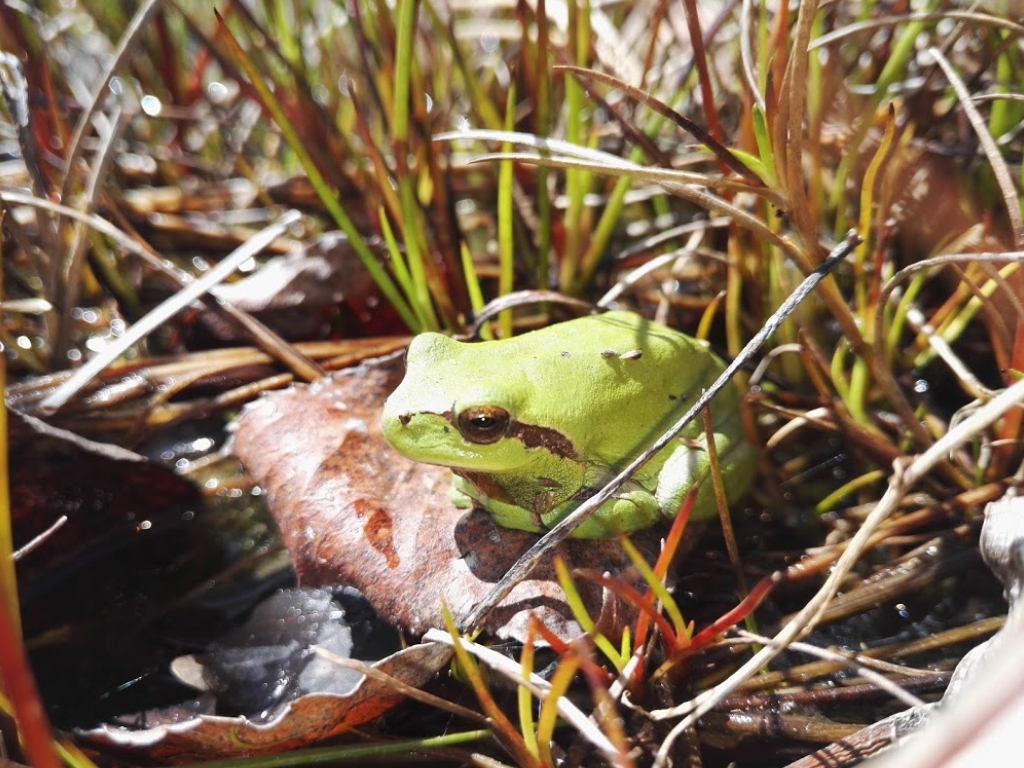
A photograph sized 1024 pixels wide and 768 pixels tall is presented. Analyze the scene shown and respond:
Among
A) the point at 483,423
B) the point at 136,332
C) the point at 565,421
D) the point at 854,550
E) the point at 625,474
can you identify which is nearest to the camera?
the point at 854,550

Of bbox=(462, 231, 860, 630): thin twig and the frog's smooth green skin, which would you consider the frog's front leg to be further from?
bbox=(462, 231, 860, 630): thin twig

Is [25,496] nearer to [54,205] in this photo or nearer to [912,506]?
[54,205]

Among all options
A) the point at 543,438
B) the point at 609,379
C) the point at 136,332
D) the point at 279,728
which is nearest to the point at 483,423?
the point at 543,438

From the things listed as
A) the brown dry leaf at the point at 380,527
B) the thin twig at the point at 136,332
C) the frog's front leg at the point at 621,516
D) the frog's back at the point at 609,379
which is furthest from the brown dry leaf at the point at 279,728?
the thin twig at the point at 136,332

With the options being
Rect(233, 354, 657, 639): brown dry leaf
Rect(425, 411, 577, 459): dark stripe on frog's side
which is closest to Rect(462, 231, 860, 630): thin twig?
Rect(233, 354, 657, 639): brown dry leaf

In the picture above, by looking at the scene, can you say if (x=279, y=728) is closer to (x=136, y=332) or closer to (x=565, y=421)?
(x=565, y=421)

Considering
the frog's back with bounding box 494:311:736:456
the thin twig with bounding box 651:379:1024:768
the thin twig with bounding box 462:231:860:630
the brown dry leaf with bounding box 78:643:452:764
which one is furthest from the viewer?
the frog's back with bounding box 494:311:736:456
